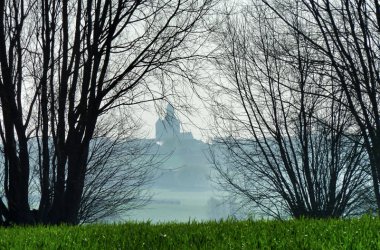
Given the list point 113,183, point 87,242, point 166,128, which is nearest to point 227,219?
point 87,242

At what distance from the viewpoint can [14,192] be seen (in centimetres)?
937

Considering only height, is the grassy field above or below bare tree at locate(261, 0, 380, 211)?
below

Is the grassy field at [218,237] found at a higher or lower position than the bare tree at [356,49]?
lower

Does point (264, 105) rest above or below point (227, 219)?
above

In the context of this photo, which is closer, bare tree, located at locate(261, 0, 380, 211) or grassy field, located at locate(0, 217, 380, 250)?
grassy field, located at locate(0, 217, 380, 250)

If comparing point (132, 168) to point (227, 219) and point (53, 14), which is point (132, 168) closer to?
point (53, 14)

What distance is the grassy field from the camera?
3658mm

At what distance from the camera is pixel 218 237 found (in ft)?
14.2

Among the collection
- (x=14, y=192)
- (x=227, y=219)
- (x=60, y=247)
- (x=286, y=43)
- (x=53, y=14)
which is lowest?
(x=60, y=247)

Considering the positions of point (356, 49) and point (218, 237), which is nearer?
point (218, 237)

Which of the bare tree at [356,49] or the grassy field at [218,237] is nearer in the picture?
the grassy field at [218,237]

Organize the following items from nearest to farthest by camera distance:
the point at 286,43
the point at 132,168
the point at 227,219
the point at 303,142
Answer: the point at 227,219
the point at 286,43
the point at 303,142
the point at 132,168

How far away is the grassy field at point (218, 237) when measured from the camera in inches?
144

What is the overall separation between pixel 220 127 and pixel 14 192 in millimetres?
7770
